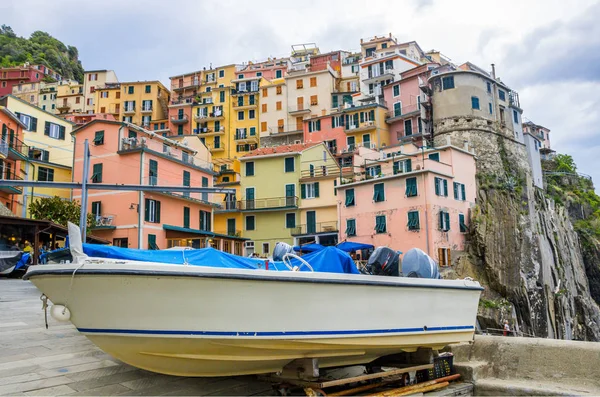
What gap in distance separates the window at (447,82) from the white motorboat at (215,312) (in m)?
41.7

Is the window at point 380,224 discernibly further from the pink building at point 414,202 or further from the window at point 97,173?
the window at point 97,173

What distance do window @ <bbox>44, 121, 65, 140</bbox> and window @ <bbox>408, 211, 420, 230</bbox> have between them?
30.8 m

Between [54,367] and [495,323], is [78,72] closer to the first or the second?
[495,323]

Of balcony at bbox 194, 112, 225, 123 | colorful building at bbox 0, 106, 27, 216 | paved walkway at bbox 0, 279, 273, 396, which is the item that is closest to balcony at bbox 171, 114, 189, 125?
balcony at bbox 194, 112, 225, 123

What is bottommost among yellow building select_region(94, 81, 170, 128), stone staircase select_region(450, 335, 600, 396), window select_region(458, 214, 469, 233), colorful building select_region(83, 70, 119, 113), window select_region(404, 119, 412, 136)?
stone staircase select_region(450, 335, 600, 396)

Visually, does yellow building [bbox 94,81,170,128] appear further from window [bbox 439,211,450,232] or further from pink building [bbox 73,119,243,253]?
window [bbox 439,211,450,232]

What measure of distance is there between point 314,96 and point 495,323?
3667 cm

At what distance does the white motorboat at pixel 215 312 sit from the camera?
4648 mm

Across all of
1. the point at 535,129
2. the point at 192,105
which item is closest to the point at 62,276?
the point at 192,105

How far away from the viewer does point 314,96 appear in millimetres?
58188

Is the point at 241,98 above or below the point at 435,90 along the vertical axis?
above

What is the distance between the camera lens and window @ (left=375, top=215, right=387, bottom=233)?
3306 centimetres

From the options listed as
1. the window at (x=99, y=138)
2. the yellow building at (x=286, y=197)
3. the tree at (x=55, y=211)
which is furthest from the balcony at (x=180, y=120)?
the tree at (x=55, y=211)

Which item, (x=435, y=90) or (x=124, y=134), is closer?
(x=124, y=134)
